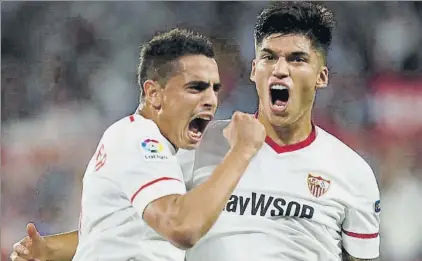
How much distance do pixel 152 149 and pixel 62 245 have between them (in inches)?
16.0

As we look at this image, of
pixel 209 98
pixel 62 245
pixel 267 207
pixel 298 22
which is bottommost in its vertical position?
pixel 62 245

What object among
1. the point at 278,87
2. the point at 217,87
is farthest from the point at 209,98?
the point at 278,87

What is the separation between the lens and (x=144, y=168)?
1.20 metres

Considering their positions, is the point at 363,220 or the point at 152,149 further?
the point at 363,220

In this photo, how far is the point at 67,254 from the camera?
1.46m

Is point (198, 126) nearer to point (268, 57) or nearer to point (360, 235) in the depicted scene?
point (268, 57)

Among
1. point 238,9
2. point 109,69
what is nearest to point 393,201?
point 238,9

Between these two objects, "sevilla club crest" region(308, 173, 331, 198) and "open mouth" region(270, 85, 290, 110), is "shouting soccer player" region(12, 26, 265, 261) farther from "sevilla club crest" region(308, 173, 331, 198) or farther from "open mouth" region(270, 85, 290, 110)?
"sevilla club crest" region(308, 173, 331, 198)

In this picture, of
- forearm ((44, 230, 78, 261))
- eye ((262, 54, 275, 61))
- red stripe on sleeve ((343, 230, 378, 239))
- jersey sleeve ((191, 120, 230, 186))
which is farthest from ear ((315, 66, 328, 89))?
forearm ((44, 230, 78, 261))

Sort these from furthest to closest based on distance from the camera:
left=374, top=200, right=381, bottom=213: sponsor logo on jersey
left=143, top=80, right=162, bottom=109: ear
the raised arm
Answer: left=374, top=200, right=381, bottom=213: sponsor logo on jersey < left=143, top=80, right=162, bottom=109: ear < the raised arm

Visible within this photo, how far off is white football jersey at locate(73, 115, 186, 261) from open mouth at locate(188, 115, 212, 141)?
4.8 inches

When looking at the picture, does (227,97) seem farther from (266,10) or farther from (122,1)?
(122,1)

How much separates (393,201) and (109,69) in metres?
0.74

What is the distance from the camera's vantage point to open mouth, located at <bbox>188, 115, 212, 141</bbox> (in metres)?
1.38
